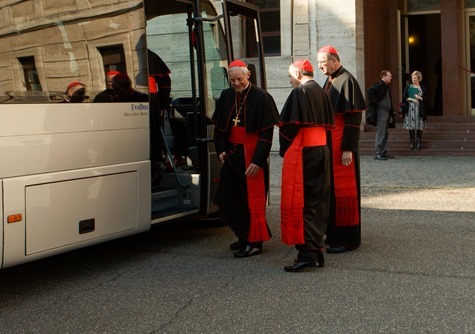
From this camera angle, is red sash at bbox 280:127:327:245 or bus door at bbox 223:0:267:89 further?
bus door at bbox 223:0:267:89

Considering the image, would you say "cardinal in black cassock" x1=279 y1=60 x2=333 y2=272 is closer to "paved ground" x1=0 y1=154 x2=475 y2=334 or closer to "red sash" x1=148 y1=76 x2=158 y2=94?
"paved ground" x1=0 y1=154 x2=475 y2=334

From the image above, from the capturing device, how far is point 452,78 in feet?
64.5

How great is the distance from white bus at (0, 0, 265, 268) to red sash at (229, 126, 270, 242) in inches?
30.1

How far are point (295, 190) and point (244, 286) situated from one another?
1011 mm

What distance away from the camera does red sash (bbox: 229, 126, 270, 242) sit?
793 cm

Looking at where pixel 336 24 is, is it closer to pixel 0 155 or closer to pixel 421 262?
pixel 421 262

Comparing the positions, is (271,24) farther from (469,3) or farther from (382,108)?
(469,3)

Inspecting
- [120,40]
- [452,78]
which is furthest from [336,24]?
[120,40]

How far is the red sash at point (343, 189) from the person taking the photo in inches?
317

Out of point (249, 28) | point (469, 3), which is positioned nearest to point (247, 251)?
point (249, 28)

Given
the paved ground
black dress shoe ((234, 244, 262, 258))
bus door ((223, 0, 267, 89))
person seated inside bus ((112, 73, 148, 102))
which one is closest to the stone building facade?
bus door ((223, 0, 267, 89))

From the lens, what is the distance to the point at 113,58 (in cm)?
738

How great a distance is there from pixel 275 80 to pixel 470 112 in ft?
15.7

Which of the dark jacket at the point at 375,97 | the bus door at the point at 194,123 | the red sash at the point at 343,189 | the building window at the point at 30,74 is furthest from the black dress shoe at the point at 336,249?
the dark jacket at the point at 375,97
